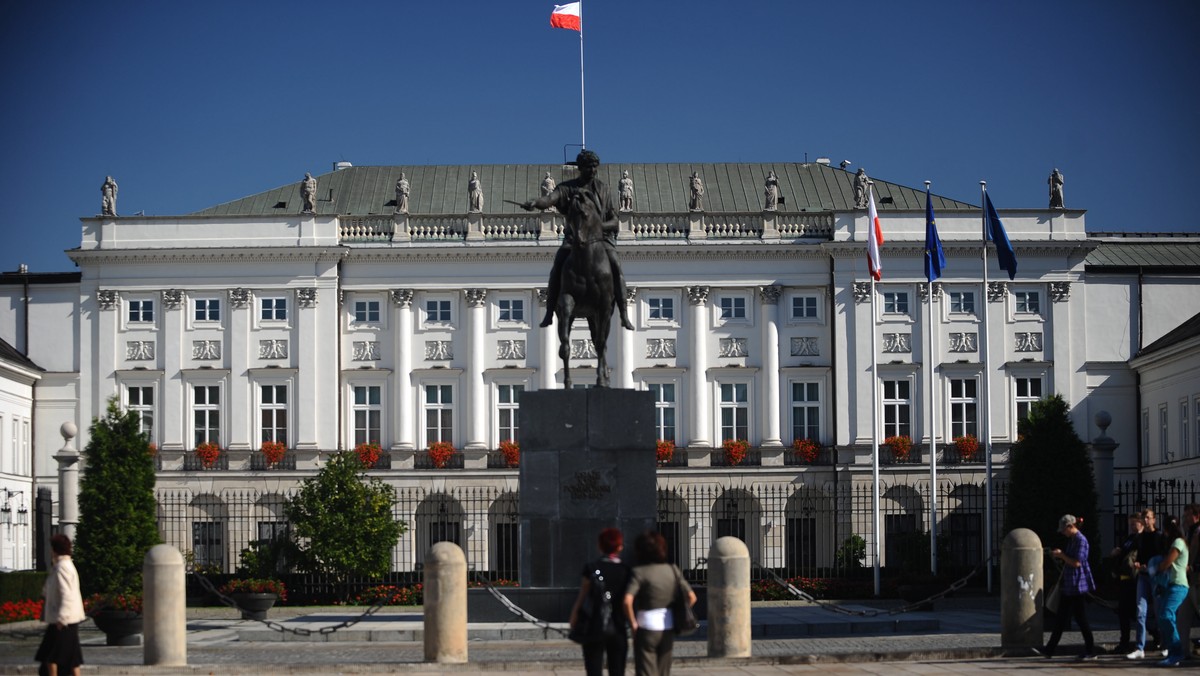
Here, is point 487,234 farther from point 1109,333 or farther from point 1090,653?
point 1090,653

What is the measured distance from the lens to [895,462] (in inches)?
2721

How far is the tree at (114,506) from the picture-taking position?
4178cm

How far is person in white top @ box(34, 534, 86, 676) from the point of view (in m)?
20.1

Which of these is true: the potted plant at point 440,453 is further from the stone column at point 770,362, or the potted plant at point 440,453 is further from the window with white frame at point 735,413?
the stone column at point 770,362

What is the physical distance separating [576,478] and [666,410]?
4407 centimetres

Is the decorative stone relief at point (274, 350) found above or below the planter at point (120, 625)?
above

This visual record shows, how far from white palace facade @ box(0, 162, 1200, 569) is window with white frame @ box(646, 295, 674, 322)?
9 centimetres

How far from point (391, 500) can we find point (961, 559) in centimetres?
2296

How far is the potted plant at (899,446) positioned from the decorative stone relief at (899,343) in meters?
3.61

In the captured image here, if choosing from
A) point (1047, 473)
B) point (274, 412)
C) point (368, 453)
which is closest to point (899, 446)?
point (1047, 473)

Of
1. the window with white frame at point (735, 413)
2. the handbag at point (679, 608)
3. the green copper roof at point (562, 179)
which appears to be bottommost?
the handbag at point (679, 608)

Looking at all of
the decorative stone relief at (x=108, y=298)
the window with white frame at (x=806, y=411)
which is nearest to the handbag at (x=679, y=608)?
the window with white frame at (x=806, y=411)

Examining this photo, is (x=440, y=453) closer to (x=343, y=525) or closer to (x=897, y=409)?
(x=897, y=409)

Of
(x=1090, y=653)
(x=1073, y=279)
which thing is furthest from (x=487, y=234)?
(x=1090, y=653)
